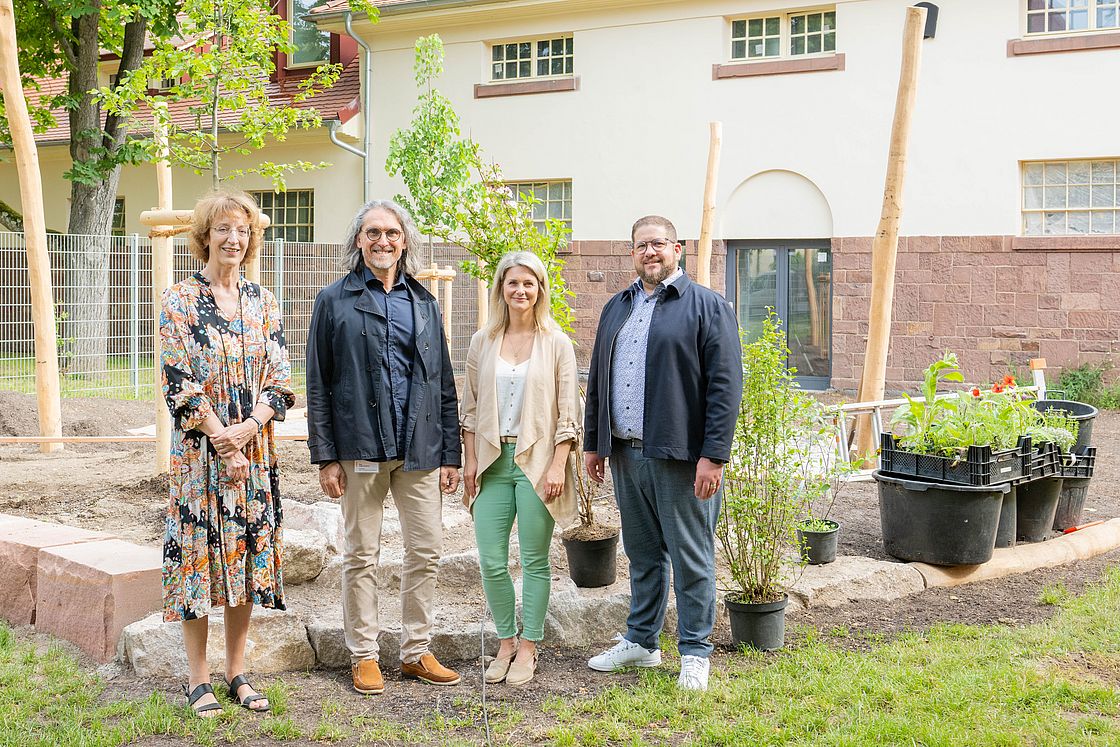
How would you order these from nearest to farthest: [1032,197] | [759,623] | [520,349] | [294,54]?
[520,349] < [759,623] < [1032,197] < [294,54]

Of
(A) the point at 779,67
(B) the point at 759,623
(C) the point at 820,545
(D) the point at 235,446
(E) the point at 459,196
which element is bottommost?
(B) the point at 759,623

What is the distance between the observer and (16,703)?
4258 mm

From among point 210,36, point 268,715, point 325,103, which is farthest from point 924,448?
point 325,103

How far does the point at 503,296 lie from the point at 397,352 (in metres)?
0.53

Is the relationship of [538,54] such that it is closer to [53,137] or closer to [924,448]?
[53,137]

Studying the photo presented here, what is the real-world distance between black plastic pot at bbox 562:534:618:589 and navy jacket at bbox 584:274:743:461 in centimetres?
109

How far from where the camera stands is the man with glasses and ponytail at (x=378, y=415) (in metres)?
4.28

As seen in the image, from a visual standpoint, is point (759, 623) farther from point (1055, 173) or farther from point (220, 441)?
point (1055, 173)

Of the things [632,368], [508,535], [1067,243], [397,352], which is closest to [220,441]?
[397,352]

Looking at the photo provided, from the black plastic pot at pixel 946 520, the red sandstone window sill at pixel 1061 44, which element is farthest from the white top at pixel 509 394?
the red sandstone window sill at pixel 1061 44

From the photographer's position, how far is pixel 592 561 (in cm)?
537

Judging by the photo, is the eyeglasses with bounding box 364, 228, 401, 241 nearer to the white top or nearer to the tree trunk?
the white top

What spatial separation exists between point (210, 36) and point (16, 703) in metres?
9.90

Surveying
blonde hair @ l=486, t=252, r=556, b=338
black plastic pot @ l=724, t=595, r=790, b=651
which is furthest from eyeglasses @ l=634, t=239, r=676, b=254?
black plastic pot @ l=724, t=595, r=790, b=651
